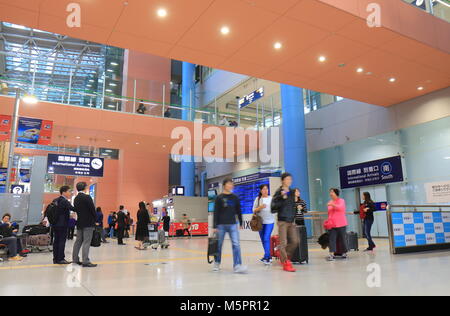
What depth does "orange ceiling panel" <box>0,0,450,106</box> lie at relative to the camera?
6613 mm

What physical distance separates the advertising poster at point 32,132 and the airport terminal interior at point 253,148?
0.16 ft

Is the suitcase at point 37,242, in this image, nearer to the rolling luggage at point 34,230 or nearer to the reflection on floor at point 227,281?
the rolling luggage at point 34,230

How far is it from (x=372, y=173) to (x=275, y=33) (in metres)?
8.28

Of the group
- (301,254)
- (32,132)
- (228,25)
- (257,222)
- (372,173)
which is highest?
(228,25)

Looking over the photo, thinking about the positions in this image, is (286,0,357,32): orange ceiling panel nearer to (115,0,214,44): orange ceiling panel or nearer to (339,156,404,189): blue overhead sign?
(115,0,214,44): orange ceiling panel

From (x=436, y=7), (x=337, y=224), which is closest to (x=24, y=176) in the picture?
(x=337, y=224)

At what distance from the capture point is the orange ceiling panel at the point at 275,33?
6613 millimetres

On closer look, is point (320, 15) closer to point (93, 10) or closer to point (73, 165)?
point (93, 10)

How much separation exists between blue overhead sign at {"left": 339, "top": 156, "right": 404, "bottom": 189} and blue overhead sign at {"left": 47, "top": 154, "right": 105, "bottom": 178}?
11.5 m

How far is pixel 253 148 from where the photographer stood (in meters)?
18.1

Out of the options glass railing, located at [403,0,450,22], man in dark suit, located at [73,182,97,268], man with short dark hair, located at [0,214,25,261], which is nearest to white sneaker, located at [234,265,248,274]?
man in dark suit, located at [73,182,97,268]

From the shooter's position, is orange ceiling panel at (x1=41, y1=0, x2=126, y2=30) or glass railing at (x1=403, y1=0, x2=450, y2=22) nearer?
orange ceiling panel at (x1=41, y1=0, x2=126, y2=30)

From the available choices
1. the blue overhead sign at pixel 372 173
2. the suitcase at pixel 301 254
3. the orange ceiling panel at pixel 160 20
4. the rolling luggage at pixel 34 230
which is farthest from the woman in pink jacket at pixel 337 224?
the rolling luggage at pixel 34 230
